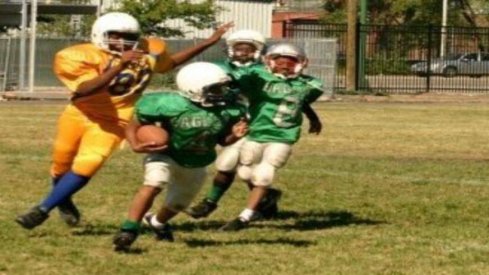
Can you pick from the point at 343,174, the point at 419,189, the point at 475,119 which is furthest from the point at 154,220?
the point at 475,119

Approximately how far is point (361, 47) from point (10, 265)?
32.7m

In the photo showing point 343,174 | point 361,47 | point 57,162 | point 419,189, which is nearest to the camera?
point 57,162

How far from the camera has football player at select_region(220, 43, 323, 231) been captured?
10438mm

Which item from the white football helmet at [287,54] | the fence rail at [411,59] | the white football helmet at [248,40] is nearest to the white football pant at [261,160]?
the white football helmet at [287,54]

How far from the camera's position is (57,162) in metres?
10.1

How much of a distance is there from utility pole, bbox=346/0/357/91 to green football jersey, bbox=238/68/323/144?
27.7 m

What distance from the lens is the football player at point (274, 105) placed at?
10.4 meters

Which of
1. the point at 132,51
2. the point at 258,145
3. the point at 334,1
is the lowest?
the point at 258,145

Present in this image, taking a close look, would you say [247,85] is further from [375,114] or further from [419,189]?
[375,114]

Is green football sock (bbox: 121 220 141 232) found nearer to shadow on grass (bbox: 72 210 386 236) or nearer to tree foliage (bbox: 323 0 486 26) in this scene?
shadow on grass (bbox: 72 210 386 236)

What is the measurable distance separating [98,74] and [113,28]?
356 millimetres

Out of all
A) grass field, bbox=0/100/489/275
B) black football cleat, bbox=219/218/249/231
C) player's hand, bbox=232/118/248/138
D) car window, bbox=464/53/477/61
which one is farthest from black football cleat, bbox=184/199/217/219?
car window, bbox=464/53/477/61

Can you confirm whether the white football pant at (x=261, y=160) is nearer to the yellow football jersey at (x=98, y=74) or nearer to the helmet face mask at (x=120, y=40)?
the yellow football jersey at (x=98, y=74)

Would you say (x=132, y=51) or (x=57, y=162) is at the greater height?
(x=132, y=51)
